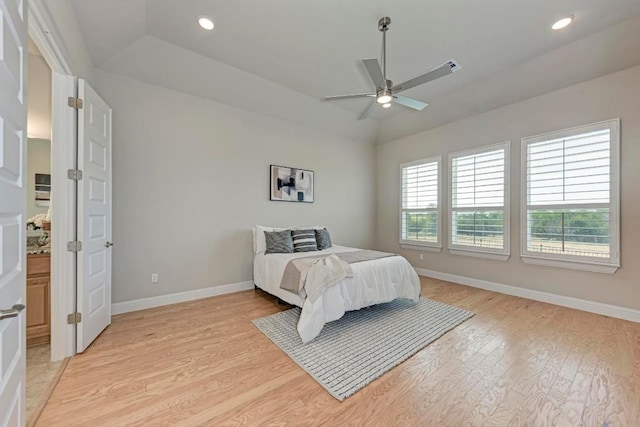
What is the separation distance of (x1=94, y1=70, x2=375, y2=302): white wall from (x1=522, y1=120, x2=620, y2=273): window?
11.4 feet

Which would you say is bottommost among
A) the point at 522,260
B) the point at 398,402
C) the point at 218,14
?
the point at 398,402

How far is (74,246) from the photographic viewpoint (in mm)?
2236

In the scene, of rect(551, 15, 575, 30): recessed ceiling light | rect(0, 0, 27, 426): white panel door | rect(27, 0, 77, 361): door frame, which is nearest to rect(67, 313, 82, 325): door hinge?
rect(27, 0, 77, 361): door frame

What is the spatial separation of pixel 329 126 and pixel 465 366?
14.1 feet

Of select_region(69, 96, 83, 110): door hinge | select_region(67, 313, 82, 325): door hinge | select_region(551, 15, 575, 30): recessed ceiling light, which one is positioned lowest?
select_region(67, 313, 82, 325): door hinge

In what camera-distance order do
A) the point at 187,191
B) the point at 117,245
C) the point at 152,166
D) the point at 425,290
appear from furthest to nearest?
the point at 425,290 < the point at 187,191 < the point at 152,166 < the point at 117,245

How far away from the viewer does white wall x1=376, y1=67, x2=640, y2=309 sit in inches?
120

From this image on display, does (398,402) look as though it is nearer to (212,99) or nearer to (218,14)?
(218,14)

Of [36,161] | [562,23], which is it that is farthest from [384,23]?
[36,161]

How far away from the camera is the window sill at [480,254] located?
13.4 feet

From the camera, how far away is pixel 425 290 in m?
4.17

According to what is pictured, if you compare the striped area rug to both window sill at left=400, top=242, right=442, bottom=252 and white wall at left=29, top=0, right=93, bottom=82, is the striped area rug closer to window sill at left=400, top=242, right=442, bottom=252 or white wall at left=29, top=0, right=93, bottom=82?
window sill at left=400, top=242, right=442, bottom=252

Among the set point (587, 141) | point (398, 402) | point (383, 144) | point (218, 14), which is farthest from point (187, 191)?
point (587, 141)

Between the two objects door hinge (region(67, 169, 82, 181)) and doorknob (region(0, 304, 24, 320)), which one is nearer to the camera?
doorknob (region(0, 304, 24, 320))
